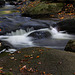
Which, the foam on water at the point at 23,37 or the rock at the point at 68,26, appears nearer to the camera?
the foam on water at the point at 23,37

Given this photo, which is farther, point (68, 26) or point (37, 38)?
point (68, 26)

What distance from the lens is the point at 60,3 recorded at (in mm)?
15453

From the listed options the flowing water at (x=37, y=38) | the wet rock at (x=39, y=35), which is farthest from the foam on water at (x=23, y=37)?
the wet rock at (x=39, y=35)

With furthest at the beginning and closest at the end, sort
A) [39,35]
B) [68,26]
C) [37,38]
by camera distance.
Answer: [68,26], [39,35], [37,38]

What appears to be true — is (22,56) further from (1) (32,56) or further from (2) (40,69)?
(2) (40,69)

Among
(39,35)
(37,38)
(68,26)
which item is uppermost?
(68,26)

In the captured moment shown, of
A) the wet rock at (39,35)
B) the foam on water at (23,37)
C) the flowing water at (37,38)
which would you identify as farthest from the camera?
the wet rock at (39,35)

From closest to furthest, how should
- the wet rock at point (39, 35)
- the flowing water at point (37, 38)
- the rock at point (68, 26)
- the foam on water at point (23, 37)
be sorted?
the flowing water at point (37, 38) → the foam on water at point (23, 37) → the wet rock at point (39, 35) → the rock at point (68, 26)

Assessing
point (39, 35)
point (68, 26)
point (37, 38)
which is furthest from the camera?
point (68, 26)

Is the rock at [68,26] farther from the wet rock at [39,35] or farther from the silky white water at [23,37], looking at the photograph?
the wet rock at [39,35]

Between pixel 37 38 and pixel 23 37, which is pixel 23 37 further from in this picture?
pixel 37 38

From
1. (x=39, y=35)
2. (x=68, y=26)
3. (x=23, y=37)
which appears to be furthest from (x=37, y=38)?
(x=68, y=26)

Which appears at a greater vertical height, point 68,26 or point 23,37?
point 68,26

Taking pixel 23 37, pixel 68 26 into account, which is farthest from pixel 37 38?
pixel 68 26
